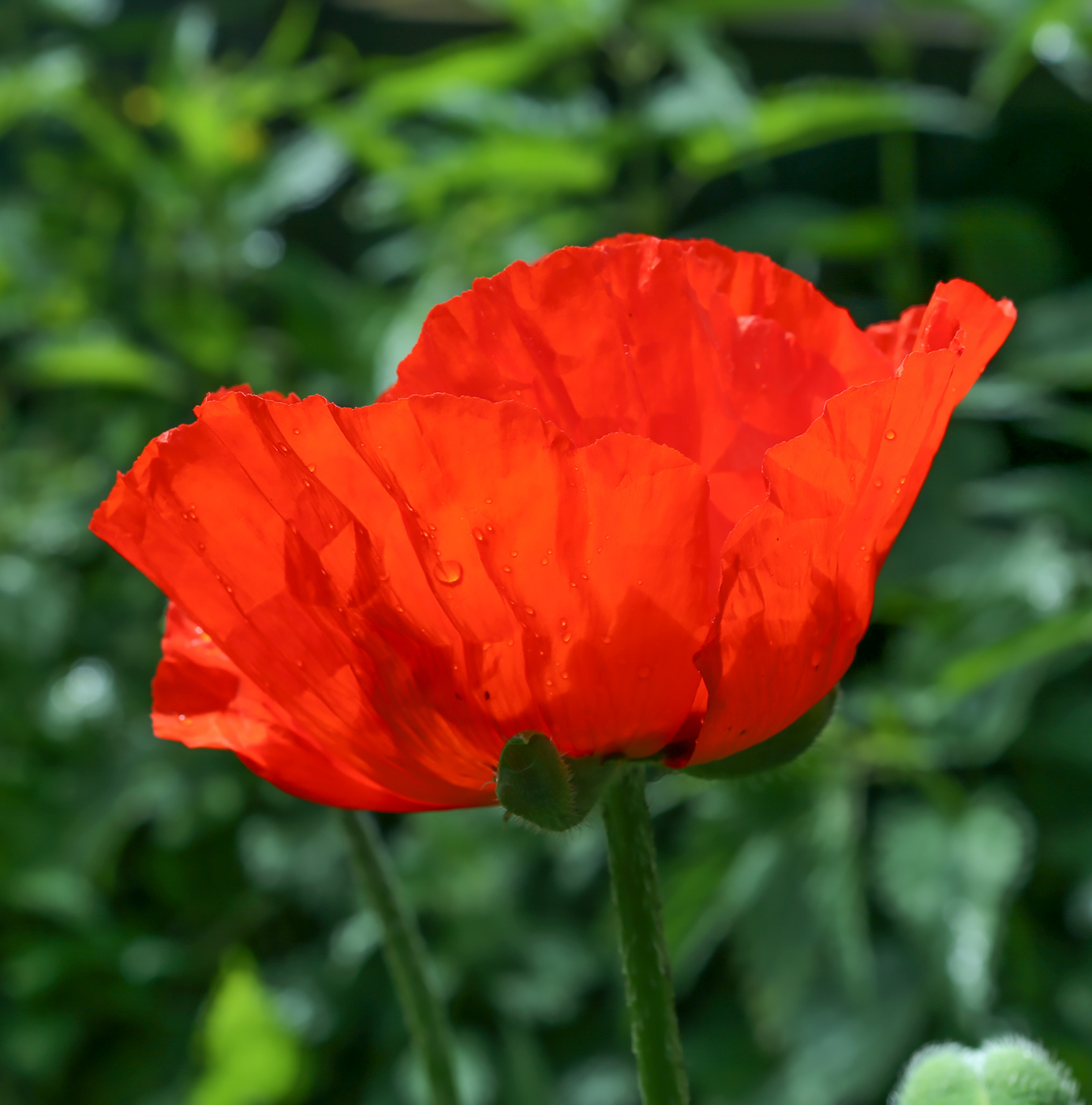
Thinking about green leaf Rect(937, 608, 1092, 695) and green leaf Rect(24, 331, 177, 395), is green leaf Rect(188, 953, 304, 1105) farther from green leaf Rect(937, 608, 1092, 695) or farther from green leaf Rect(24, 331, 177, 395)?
green leaf Rect(24, 331, 177, 395)

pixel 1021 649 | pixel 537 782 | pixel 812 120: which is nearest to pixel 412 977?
pixel 537 782

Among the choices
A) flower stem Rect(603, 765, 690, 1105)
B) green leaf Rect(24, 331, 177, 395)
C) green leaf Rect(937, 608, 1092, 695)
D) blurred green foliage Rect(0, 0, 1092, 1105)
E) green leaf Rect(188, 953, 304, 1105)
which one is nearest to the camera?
flower stem Rect(603, 765, 690, 1105)

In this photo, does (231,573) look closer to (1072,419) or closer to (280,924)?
(1072,419)

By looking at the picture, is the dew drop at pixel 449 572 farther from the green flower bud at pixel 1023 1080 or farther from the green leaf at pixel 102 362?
the green leaf at pixel 102 362

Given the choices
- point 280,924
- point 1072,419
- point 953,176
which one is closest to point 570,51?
point 953,176

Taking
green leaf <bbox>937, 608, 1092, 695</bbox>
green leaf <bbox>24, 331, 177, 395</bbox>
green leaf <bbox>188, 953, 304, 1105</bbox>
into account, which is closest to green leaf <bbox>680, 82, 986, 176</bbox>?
green leaf <bbox>937, 608, 1092, 695</bbox>

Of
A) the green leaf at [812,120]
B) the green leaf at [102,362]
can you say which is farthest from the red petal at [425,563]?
the green leaf at [102,362]
